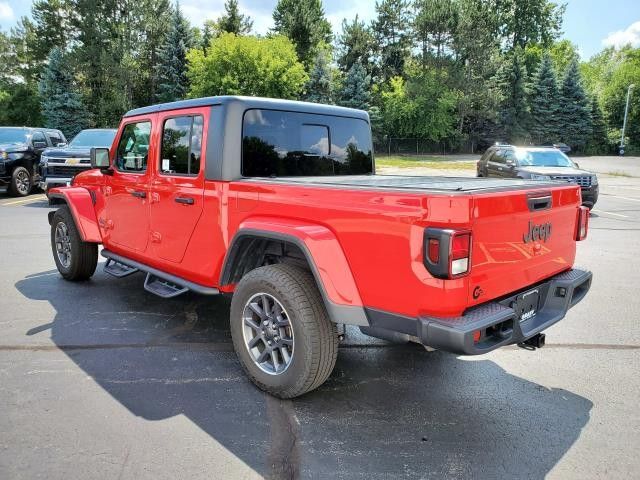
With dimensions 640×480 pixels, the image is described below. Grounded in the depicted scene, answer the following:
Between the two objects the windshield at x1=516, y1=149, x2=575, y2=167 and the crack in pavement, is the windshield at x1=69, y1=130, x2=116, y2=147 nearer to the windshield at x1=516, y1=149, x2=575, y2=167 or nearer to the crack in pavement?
the crack in pavement

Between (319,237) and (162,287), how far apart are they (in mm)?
2052

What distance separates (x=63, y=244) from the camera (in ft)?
19.6

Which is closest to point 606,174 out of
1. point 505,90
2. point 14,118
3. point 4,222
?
point 505,90

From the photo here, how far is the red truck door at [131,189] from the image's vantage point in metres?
4.50

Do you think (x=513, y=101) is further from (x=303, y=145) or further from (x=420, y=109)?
(x=303, y=145)

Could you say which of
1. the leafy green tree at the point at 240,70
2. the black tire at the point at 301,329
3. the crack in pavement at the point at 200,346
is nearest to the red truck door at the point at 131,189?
the crack in pavement at the point at 200,346

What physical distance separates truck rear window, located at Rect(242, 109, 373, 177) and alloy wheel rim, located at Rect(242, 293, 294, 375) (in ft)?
3.32

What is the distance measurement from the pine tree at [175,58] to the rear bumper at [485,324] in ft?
144

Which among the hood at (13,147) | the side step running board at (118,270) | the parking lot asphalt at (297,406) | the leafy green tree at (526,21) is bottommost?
the parking lot asphalt at (297,406)

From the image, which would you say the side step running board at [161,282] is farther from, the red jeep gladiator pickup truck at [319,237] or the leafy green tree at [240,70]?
the leafy green tree at [240,70]

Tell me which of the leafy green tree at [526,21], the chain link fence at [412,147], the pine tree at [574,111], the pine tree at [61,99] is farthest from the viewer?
the leafy green tree at [526,21]

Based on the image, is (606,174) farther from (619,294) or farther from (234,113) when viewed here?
(234,113)

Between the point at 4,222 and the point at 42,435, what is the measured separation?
29.1 feet

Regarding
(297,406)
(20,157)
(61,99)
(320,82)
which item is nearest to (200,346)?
(297,406)
